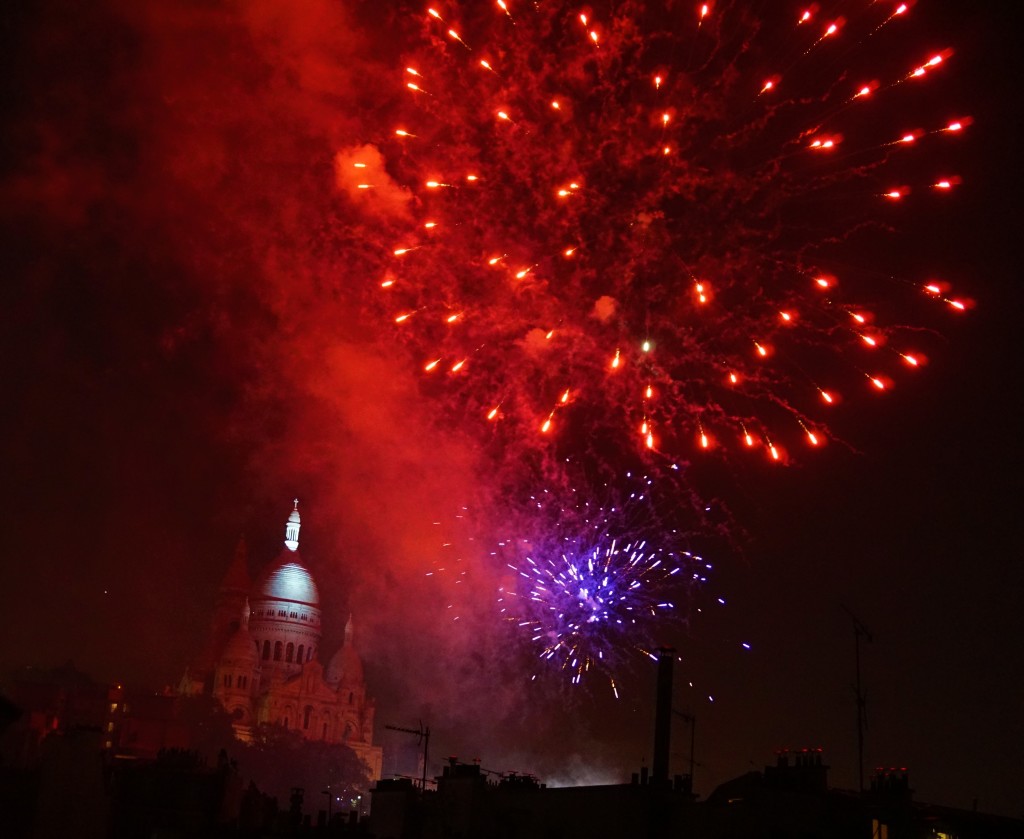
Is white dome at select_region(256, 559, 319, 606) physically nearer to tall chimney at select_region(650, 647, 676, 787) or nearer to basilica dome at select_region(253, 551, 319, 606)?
basilica dome at select_region(253, 551, 319, 606)

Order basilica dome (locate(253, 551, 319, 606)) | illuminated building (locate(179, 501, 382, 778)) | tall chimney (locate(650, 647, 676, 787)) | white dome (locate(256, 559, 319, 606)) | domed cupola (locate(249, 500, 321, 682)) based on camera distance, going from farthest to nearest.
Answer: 1. basilica dome (locate(253, 551, 319, 606))
2. white dome (locate(256, 559, 319, 606))
3. domed cupola (locate(249, 500, 321, 682))
4. illuminated building (locate(179, 501, 382, 778))
5. tall chimney (locate(650, 647, 676, 787))

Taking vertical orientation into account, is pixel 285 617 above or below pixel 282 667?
above

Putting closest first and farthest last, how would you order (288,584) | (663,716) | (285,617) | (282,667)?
(663,716), (282,667), (285,617), (288,584)

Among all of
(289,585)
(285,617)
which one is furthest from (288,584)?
(285,617)

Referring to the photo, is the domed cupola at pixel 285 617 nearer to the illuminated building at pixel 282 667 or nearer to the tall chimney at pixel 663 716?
the illuminated building at pixel 282 667

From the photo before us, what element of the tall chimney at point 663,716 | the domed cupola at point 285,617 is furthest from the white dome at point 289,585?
the tall chimney at point 663,716

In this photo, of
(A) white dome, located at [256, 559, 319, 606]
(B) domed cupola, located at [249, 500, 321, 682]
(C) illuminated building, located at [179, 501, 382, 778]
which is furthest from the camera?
(A) white dome, located at [256, 559, 319, 606]

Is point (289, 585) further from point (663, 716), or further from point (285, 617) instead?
point (663, 716)

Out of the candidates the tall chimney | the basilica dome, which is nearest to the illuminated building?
the basilica dome
